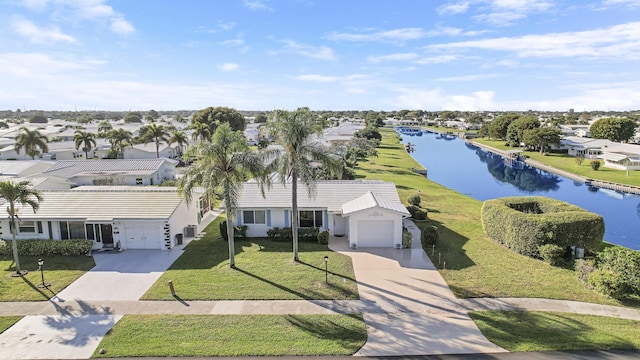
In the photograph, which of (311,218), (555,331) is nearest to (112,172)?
(311,218)

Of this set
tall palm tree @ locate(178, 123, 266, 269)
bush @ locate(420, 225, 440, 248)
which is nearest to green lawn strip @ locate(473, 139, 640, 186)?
bush @ locate(420, 225, 440, 248)

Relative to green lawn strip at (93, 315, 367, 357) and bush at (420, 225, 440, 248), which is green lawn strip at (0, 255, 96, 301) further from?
bush at (420, 225, 440, 248)

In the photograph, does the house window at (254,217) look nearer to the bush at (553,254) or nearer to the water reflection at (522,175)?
the bush at (553,254)

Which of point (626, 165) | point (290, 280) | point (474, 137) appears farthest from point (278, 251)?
point (474, 137)

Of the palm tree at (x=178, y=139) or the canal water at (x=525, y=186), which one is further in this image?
the palm tree at (x=178, y=139)

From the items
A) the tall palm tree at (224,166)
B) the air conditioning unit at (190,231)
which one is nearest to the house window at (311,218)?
the tall palm tree at (224,166)

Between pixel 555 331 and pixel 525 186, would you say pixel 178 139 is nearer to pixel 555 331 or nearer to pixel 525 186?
pixel 525 186
